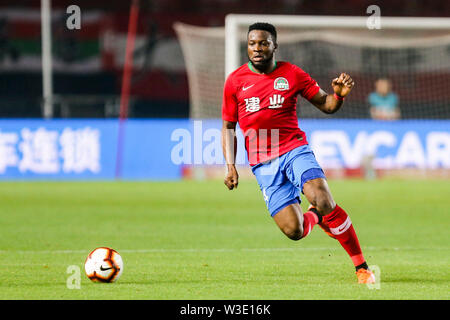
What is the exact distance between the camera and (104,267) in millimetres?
7117

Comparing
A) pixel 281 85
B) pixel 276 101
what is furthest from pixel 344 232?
pixel 281 85

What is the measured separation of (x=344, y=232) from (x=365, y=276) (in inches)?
16.2

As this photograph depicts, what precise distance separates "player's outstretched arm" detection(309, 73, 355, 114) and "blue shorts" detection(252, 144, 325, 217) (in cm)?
39

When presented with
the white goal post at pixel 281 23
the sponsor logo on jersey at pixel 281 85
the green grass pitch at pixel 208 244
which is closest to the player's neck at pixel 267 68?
the sponsor logo on jersey at pixel 281 85

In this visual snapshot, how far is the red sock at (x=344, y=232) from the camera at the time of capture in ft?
24.1

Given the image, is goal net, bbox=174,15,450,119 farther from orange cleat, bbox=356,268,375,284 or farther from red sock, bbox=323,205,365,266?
orange cleat, bbox=356,268,375,284

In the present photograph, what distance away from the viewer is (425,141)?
67.0ft

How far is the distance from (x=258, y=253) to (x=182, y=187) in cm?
920

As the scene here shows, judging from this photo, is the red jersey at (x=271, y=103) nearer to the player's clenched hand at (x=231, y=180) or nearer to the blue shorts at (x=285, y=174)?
the blue shorts at (x=285, y=174)

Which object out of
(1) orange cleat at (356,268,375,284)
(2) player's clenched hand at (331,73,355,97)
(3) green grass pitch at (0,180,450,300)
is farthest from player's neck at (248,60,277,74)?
(1) orange cleat at (356,268,375,284)

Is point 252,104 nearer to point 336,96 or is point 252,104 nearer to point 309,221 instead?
point 336,96

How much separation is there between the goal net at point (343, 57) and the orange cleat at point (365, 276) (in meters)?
11.0

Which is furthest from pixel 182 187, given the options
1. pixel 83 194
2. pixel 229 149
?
pixel 229 149

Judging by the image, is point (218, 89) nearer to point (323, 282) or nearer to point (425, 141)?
point (425, 141)
